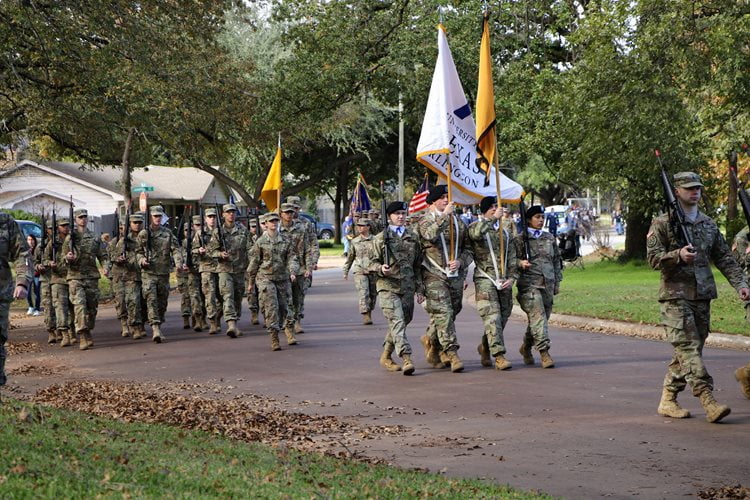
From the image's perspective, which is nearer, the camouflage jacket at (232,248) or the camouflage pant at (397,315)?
the camouflage pant at (397,315)

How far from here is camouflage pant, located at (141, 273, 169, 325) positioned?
18.1 m

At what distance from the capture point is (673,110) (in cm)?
2166

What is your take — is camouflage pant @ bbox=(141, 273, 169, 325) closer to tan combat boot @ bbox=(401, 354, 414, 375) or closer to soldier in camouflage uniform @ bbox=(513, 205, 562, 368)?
tan combat boot @ bbox=(401, 354, 414, 375)

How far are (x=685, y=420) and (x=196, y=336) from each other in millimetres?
10264

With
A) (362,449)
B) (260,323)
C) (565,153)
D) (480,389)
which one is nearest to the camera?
(362,449)

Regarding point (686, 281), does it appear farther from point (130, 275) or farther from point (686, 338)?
point (130, 275)

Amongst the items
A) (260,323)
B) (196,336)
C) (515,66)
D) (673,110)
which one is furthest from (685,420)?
(515,66)

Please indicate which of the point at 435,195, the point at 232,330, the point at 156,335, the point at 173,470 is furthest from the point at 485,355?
the point at 173,470

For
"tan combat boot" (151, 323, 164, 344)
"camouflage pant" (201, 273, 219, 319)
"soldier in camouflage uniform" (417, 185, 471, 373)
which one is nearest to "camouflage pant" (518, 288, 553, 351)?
"soldier in camouflage uniform" (417, 185, 471, 373)

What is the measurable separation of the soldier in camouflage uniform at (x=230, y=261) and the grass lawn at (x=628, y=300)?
18.5 ft

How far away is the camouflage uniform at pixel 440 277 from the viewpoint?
13.1 m

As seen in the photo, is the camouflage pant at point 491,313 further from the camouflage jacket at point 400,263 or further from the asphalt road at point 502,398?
the camouflage jacket at point 400,263

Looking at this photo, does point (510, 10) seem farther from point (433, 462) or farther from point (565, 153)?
point (433, 462)

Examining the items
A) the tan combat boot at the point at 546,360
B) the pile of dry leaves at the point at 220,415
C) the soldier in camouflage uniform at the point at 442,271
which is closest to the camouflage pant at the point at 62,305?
the pile of dry leaves at the point at 220,415
